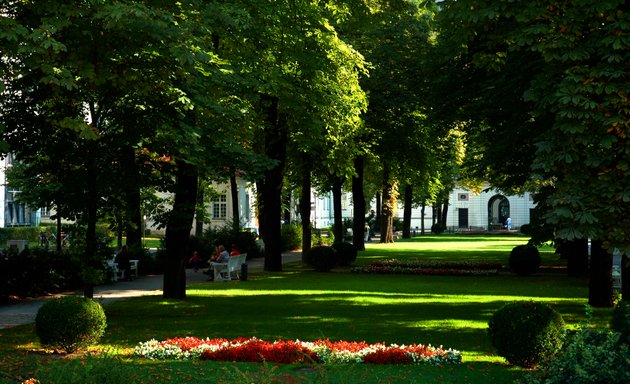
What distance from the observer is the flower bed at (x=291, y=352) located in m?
12.2

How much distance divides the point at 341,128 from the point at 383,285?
7247mm

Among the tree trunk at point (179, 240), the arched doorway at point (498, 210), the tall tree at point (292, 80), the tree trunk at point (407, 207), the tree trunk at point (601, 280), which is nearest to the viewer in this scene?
the tree trunk at point (601, 280)

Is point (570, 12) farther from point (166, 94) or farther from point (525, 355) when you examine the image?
point (166, 94)

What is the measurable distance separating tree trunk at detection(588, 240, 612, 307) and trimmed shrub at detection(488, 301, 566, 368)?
29.0 ft

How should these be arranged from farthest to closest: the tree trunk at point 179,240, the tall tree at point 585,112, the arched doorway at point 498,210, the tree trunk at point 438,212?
the arched doorway at point 498,210
the tree trunk at point 438,212
the tree trunk at point 179,240
the tall tree at point 585,112

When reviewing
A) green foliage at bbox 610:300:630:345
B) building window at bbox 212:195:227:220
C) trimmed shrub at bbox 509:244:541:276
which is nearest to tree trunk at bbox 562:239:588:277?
trimmed shrub at bbox 509:244:541:276

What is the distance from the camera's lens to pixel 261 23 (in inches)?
886

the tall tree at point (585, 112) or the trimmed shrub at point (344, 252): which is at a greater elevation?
the tall tree at point (585, 112)

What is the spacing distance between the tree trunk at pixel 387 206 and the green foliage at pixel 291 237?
6314mm

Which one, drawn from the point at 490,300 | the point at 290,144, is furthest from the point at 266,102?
the point at 490,300

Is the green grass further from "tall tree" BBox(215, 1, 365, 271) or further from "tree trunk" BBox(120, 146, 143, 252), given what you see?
"tall tree" BBox(215, 1, 365, 271)

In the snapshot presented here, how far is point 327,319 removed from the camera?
18.3 m

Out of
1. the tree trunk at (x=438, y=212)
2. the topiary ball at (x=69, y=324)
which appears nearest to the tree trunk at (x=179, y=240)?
the topiary ball at (x=69, y=324)

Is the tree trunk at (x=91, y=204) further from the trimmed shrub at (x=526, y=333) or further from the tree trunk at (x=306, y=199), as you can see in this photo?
the tree trunk at (x=306, y=199)
